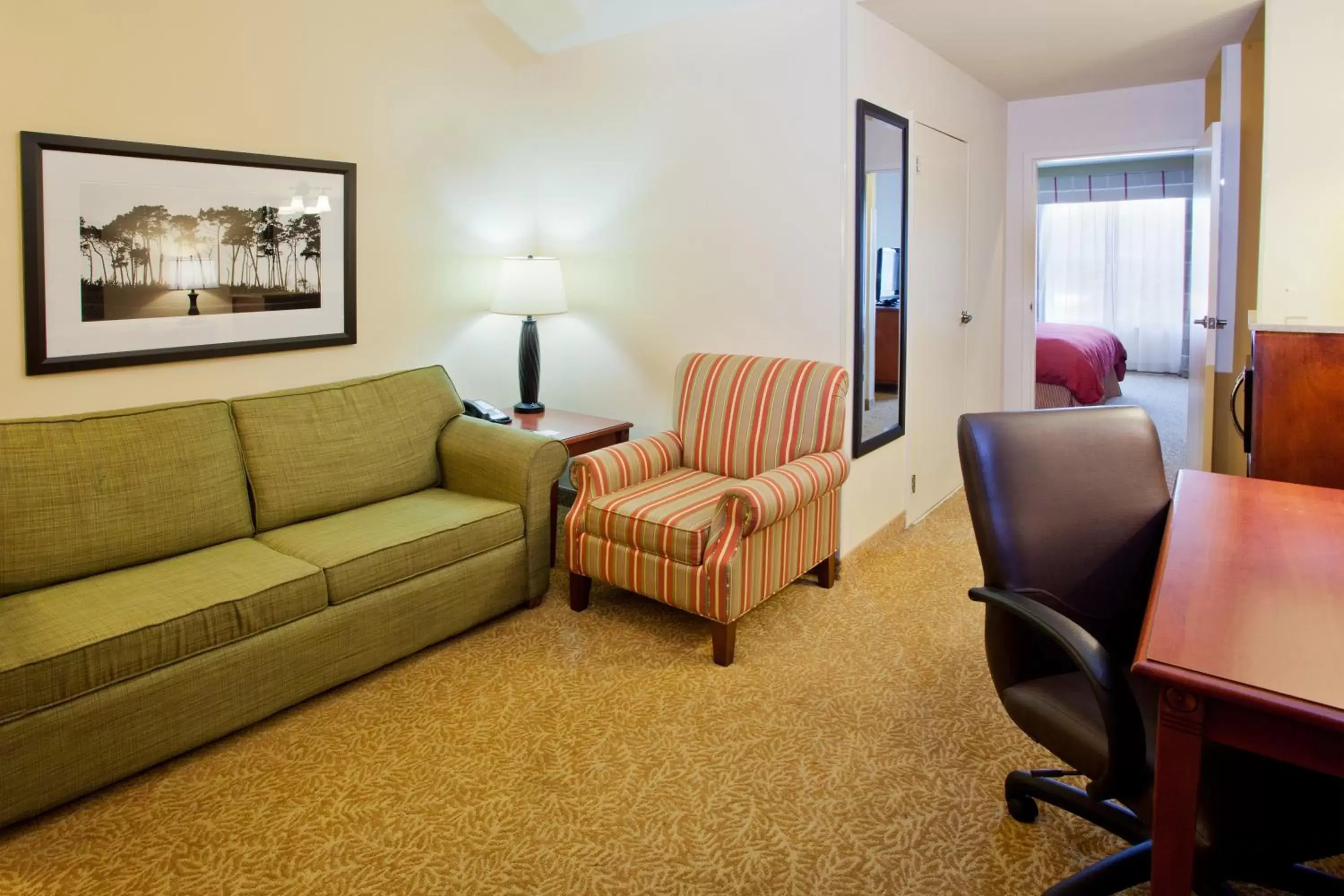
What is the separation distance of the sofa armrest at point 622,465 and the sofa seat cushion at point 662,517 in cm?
4

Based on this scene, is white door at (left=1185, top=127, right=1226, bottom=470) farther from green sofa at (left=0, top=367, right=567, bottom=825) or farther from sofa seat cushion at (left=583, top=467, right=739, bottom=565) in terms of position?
green sofa at (left=0, top=367, right=567, bottom=825)

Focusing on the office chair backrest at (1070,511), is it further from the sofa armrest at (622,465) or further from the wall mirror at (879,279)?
the wall mirror at (879,279)

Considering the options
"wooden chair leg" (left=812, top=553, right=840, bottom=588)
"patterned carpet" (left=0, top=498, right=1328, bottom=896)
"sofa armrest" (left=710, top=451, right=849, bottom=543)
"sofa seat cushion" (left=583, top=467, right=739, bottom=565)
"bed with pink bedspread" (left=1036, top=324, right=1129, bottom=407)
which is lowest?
"patterned carpet" (left=0, top=498, right=1328, bottom=896)

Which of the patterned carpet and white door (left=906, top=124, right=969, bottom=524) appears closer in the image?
the patterned carpet

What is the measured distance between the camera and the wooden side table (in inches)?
141

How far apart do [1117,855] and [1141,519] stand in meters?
0.69

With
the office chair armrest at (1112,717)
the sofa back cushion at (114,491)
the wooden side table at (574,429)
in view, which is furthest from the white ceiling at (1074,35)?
the sofa back cushion at (114,491)

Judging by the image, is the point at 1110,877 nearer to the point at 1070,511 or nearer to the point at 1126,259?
the point at 1070,511

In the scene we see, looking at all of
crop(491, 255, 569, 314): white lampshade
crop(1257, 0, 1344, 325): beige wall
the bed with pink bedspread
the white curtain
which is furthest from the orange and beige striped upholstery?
the white curtain

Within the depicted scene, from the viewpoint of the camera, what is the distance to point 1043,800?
1.99m

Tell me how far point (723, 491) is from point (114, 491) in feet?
6.29

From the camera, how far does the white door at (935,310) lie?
4066mm

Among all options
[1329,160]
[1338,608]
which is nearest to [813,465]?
[1338,608]

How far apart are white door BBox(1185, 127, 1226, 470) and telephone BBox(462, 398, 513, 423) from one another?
10.7 feet
